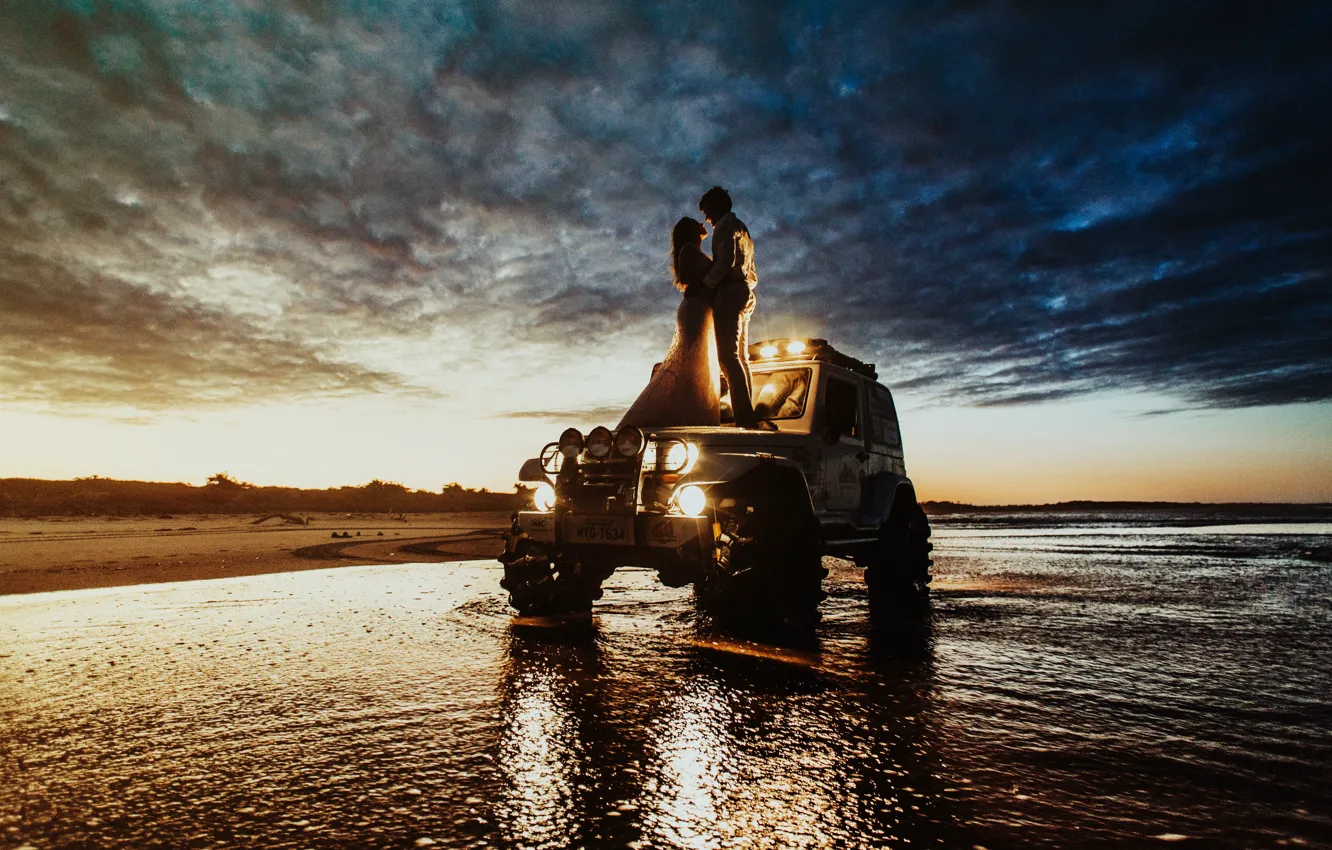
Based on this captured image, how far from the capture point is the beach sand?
28.6ft

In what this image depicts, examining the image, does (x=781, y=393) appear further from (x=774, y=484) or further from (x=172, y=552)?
(x=172, y=552)

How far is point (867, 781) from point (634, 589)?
→ 5917 millimetres

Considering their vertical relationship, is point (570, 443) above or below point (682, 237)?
below

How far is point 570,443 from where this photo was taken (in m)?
5.67

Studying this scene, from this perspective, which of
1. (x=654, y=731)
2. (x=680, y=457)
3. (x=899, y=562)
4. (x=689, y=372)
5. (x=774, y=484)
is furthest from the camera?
(x=899, y=562)

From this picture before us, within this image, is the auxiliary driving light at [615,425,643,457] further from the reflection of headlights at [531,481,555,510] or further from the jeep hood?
the reflection of headlights at [531,481,555,510]

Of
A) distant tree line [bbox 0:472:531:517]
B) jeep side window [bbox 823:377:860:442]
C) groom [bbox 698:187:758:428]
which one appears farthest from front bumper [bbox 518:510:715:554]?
distant tree line [bbox 0:472:531:517]

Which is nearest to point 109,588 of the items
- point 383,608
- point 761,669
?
point 383,608

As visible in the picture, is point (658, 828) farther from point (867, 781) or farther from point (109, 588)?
point (109, 588)

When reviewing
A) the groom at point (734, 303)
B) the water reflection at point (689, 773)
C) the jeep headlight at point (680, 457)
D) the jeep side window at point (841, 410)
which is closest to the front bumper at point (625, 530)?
the jeep headlight at point (680, 457)

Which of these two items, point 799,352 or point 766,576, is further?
point 799,352

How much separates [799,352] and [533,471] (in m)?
3.05

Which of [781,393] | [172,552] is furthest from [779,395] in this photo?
[172,552]

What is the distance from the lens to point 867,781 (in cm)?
246
